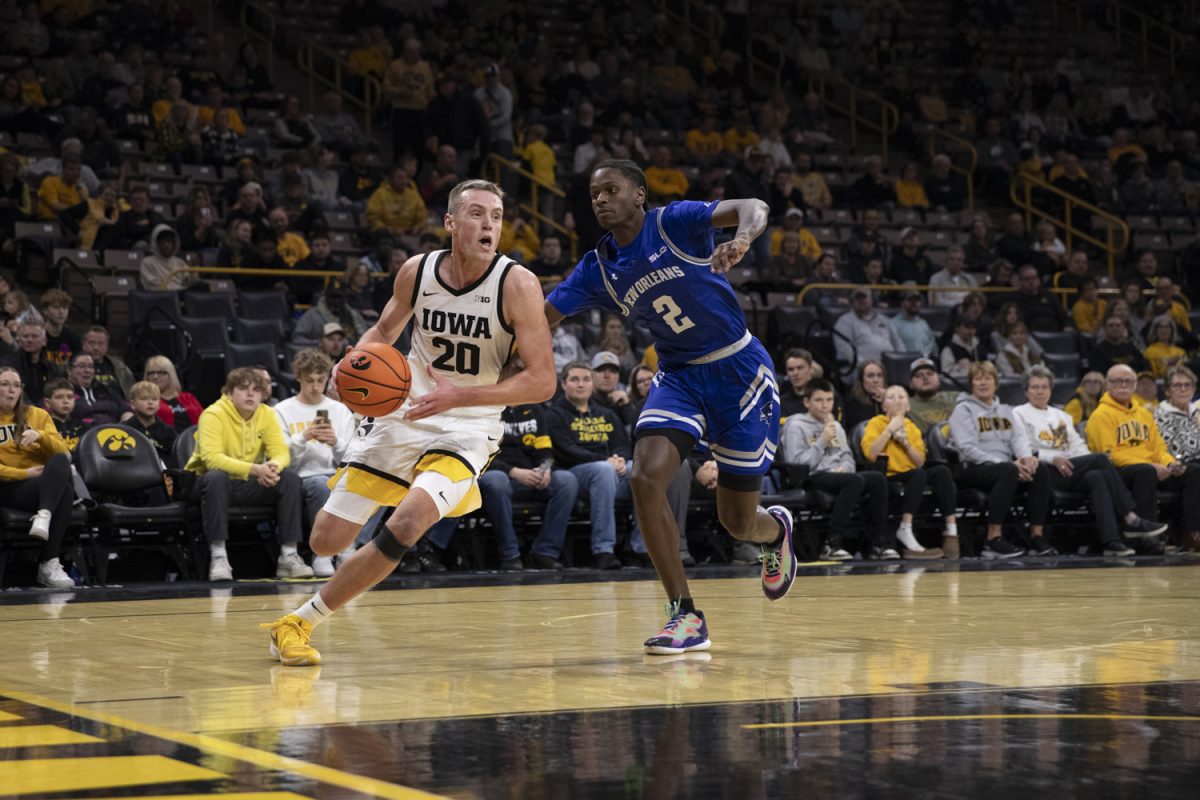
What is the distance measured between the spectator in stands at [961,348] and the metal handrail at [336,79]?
692 centimetres

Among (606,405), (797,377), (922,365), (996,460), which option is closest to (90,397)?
(606,405)

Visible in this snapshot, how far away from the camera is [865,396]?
12.4 metres

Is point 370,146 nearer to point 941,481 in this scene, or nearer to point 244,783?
point 941,481

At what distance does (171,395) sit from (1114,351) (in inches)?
321

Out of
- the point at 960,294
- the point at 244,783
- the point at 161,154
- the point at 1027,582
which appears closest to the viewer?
the point at 244,783

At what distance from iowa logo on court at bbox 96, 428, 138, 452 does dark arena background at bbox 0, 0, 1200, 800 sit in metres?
0.02

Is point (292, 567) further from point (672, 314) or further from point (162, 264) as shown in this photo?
point (672, 314)

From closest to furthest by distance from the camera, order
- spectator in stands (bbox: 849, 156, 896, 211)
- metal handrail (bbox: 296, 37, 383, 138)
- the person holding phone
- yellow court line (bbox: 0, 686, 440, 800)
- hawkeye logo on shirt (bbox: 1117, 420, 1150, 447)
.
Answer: yellow court line (bbox: 0, 686, 440, 800) → the person holding phone → hawkeye logo on shirt (bbox: 1117, 420, 1150, 447) → metal handrail (bbox: 296, 37, 383, 138) → spectator in stands (bbox: 849, 156, 896, 211)

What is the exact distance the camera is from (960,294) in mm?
16406

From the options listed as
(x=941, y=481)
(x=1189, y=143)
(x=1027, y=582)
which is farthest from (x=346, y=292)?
(x=1189, y=143)

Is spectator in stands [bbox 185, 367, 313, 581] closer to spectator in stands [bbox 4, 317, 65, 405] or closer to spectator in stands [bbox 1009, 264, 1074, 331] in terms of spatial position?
spectator in stands [bbox 4, 317, 65, 405]

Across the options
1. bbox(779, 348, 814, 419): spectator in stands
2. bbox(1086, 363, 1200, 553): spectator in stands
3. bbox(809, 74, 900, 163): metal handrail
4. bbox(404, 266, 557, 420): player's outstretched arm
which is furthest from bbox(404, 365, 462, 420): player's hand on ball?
bbox(809, 74, 900, 163): metal handrail

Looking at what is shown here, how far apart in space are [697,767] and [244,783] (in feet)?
3.22

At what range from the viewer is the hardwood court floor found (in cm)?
357
